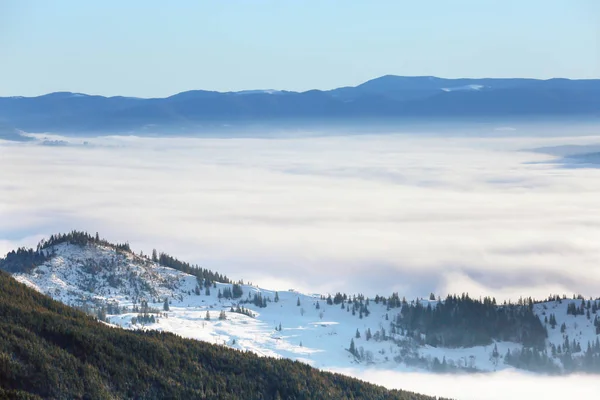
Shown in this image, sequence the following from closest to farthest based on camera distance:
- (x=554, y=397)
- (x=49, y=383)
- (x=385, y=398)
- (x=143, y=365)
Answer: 1. (x=49, y=383)
2. (x=143, y=365)
3. (x=385, y=398)
4. (x=554, y=397)

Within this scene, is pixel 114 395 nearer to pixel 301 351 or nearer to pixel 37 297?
pixel 37 297

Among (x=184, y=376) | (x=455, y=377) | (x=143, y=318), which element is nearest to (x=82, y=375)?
(x=184, y=376)

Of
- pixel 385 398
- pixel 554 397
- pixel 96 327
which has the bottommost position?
pixel 554 397

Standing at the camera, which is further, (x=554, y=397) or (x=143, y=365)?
(x=554, y=397)

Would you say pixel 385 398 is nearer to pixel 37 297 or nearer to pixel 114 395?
pixel 114 395

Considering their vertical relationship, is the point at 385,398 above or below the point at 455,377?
above

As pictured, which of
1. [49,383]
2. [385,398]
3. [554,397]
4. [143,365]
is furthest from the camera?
[554,397]
